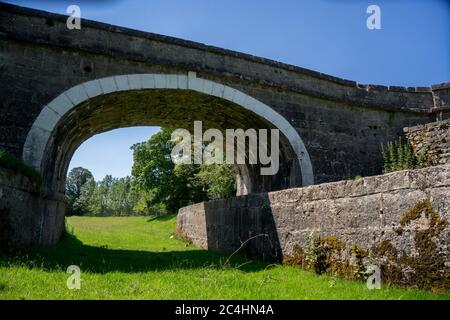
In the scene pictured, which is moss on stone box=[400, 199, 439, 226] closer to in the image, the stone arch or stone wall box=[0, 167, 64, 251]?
stone wall box=[0, 167, 64, 251]

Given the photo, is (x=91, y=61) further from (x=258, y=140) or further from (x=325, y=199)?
(x=325, y=199)

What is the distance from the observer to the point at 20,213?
5793 millimetres

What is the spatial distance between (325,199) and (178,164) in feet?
89.8

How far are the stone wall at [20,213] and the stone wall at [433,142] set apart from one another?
7540 millimetres

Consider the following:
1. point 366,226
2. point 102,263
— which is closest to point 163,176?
point 102,263

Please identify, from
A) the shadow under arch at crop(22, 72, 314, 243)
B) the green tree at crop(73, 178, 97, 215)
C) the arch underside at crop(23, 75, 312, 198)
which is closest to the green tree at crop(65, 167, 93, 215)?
the green tree at crop(73, 178, 97, 215)

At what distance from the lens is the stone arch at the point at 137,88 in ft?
25.8

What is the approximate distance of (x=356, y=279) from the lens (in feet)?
13.4

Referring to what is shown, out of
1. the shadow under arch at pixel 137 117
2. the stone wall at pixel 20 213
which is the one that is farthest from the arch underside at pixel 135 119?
the stone wall at pixel 20 213

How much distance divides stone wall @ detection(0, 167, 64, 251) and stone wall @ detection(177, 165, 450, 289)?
12.4 feet

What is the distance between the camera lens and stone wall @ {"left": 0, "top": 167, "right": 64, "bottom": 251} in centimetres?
525

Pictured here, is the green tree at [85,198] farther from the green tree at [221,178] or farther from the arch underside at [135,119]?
the arch underside at [135,119]

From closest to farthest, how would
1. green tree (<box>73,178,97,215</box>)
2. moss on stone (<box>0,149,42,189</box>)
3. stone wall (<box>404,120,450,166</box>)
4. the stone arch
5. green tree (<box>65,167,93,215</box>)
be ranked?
moss on stone (<box>0,149,42,189</box>) → stone wall (<box>404,120,450,166</box>) → the stone arch → green tree (<box>73,178,97,215</box>) → green tree (<box>65,167,93,215</box>)
